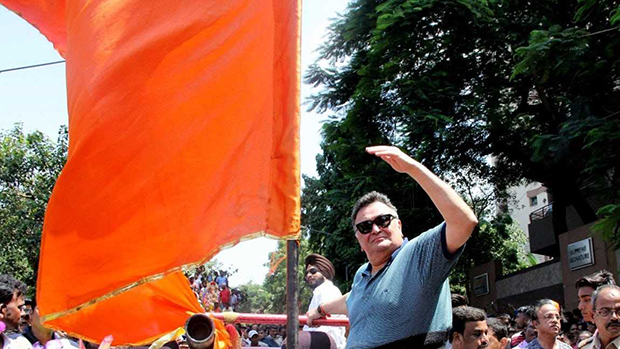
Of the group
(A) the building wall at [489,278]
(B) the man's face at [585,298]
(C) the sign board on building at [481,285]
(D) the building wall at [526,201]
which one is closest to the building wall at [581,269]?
(A) the building wall at [489,278]

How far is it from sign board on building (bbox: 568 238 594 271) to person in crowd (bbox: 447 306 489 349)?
14873 mm

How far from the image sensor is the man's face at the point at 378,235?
3271 millimetres

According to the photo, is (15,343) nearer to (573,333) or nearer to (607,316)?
(607,316)

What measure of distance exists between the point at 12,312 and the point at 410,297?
142 inches

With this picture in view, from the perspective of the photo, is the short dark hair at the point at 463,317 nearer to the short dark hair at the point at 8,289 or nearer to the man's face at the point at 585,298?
the man's face at the point at 585,298

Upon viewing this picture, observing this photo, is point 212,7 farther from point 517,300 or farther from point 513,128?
point 517,300

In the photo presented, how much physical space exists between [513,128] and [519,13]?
113 inches

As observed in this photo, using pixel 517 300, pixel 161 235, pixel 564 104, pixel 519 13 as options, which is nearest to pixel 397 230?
pixel 161 235

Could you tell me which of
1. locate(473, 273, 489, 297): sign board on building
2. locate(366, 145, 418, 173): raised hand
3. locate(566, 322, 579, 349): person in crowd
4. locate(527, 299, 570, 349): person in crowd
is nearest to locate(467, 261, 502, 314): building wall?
locate(473, 273, 489, 297): sign board on building

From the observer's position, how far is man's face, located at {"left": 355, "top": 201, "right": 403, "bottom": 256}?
3271 mm

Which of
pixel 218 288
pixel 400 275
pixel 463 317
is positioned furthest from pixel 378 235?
pixel 218 288

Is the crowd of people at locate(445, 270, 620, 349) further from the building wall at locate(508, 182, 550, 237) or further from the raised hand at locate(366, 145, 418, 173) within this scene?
the building wall at locate(508, 182, 550, 237)

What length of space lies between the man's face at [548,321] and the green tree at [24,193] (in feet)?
69.6

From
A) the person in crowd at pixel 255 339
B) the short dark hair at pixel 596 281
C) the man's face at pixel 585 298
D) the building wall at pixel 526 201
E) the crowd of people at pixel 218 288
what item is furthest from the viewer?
the building wall at pixel 526 201
